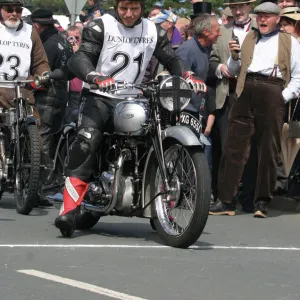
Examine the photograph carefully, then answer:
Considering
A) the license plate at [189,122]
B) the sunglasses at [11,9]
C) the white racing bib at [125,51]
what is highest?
the sunglasses at [11,9]

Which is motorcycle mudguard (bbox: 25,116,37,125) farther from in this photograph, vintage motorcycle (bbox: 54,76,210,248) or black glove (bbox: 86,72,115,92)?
black glove (bbox: 86,72,115,92)

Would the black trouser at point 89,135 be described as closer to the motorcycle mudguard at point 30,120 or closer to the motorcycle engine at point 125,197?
the motorcycle engine at point 125,197

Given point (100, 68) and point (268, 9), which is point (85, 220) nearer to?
point (100, 68)

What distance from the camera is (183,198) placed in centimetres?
834

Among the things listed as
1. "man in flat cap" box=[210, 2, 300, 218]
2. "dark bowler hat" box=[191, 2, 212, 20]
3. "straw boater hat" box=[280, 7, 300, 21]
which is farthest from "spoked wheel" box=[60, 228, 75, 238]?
"dark bowler hat" box=[191, 2, 212, 20]

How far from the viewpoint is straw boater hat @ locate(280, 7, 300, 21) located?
474 inches

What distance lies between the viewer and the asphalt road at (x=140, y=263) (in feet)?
21.4

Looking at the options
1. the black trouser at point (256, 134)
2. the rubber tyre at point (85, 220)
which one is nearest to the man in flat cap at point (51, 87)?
the black trouser at point (256, 134)

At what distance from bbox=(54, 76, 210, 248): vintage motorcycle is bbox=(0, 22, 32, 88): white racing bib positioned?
280 centimetres

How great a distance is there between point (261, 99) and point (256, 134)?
437 mm

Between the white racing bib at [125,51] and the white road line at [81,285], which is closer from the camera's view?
the white road line at [81,285]

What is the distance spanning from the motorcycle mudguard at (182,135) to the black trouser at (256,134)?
9.54ft

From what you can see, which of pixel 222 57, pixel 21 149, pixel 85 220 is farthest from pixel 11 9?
pixel 85 220

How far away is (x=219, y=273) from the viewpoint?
725 centimetres
